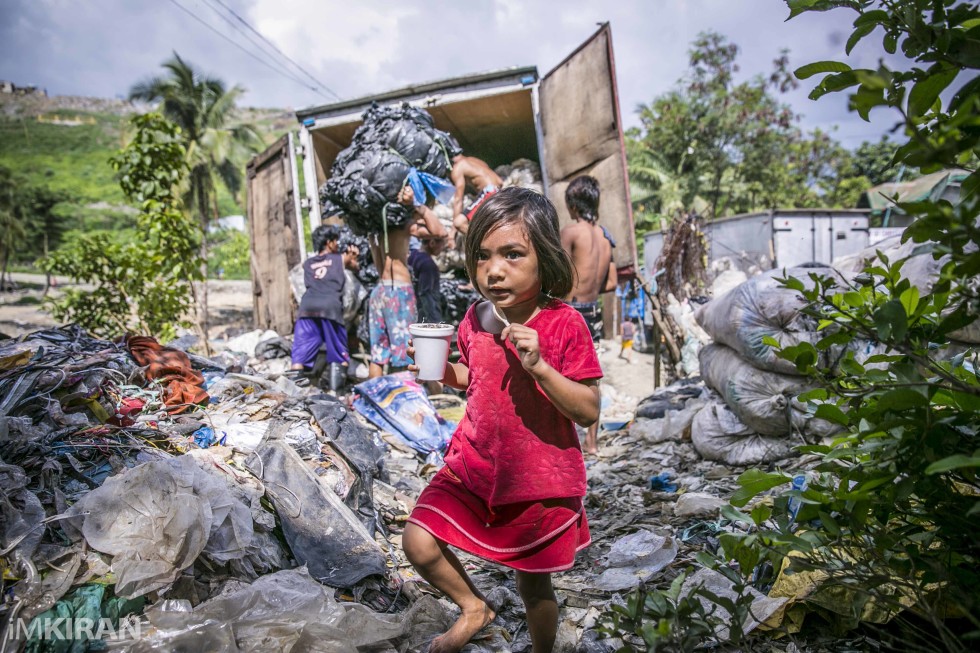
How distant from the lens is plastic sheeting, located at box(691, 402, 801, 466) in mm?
2943

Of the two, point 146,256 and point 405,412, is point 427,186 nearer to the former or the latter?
point 405,412

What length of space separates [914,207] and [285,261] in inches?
251

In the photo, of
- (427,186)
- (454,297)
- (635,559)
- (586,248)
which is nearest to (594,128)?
(586,248)

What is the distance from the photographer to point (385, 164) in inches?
160

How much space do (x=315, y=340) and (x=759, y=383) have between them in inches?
137

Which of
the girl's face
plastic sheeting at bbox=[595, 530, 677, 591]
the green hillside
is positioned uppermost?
the green hillside

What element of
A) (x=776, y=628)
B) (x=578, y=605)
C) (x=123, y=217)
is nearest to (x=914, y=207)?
(x=776, y=628)

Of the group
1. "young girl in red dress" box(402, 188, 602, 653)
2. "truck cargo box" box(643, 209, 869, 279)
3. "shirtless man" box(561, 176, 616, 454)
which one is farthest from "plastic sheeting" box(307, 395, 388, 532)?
"truck cargo box" box(643, 209, 869, 279)

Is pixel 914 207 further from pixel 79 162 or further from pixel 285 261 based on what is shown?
pixel 79 162

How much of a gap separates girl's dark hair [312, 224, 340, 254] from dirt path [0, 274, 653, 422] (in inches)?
96.8

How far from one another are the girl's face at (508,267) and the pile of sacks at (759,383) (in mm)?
1915

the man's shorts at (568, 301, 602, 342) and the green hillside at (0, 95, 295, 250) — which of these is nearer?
the man's shorts at (568, 301, 602, 342)

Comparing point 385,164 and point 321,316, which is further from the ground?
point 385,164

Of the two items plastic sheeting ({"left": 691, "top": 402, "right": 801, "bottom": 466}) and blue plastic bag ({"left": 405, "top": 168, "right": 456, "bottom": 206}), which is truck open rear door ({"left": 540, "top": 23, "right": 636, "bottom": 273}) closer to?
blue plastic bag ({"left": 405, "top": 168, "right": 456, "bottom": 206})
